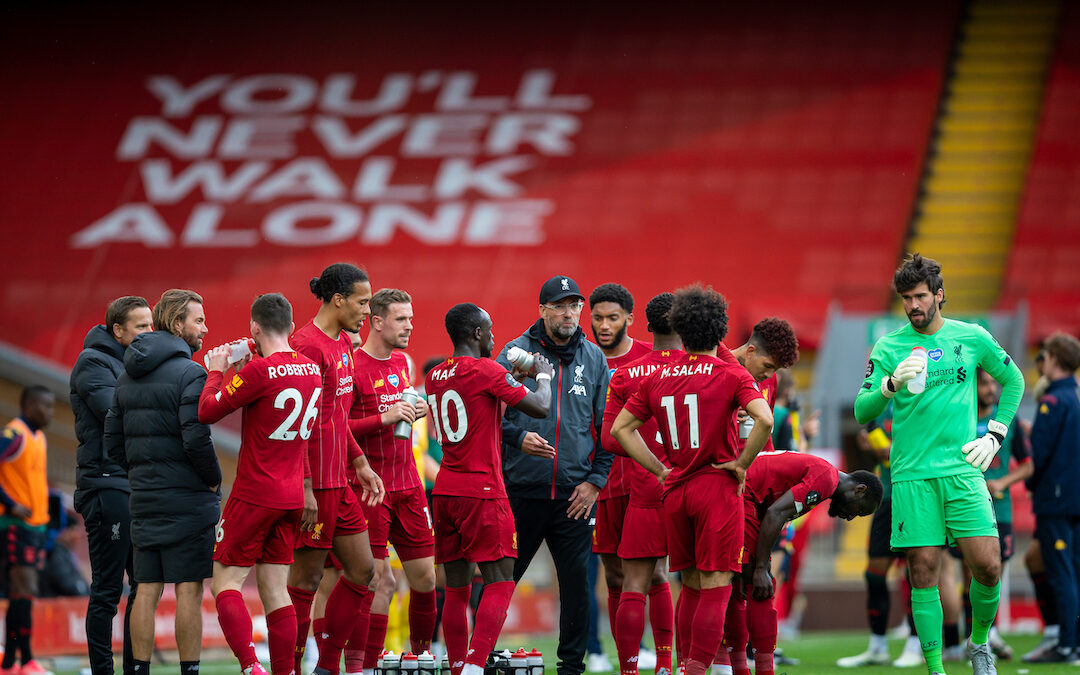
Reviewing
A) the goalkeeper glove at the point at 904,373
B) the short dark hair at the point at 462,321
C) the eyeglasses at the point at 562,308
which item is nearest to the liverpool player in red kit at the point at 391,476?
the short dark hair at the point at 462,321

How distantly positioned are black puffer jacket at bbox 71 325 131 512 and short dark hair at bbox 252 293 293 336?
4.39 feet

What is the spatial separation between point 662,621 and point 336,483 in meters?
2.05

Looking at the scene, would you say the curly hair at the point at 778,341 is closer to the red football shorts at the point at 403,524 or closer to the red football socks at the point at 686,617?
the red football socks at the point at 686,617

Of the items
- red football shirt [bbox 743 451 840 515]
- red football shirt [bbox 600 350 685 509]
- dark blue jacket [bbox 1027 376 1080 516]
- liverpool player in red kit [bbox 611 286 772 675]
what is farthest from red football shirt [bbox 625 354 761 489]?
dark blue jacket [bbox 1027 376 1080 516]

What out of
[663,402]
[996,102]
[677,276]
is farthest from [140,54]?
[663,402]

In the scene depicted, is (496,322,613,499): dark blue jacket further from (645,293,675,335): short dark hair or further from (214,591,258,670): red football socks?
(214,591,258,670): red football socks

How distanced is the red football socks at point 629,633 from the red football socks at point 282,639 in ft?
5.79

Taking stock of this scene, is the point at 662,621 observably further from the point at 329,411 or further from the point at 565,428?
the point at 329,411

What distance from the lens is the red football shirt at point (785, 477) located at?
7109 mm

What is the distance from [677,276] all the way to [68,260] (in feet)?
33.5

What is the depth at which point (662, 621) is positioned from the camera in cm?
720

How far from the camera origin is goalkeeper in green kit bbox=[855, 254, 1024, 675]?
22.5 feet

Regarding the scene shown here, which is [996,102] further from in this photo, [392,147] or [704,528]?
[704,528]

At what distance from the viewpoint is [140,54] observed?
23.8 metres
